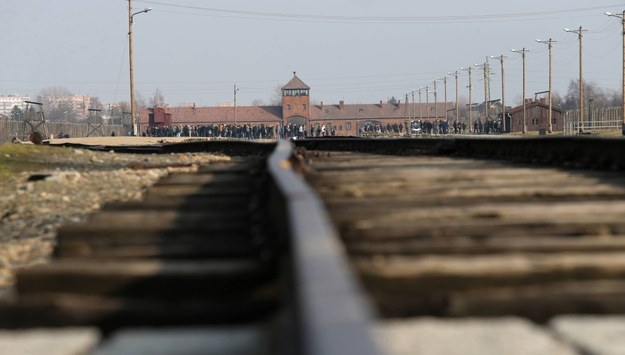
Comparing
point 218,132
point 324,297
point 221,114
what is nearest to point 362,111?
point 221,114

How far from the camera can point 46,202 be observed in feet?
27.3

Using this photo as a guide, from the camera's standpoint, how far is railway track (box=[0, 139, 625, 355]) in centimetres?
190

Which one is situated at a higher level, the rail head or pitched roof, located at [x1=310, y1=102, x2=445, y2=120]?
pitched roof, located at [x1=310, y1=102, x2=445, y2=120]

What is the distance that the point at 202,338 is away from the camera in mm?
2146

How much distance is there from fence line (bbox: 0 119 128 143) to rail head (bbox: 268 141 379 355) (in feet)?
130

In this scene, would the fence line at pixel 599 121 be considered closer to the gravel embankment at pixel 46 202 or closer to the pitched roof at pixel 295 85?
the gravel embankment at pixel 46 202

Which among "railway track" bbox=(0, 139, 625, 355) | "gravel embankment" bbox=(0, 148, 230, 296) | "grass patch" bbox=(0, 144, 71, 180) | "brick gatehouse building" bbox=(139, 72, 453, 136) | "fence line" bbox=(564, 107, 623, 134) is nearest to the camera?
"railway track" bbox=(0, 139, 625, 355)

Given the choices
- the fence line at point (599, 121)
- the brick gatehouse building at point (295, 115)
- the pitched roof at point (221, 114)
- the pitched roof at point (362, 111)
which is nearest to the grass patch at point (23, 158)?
the fence line at point (599, 121)

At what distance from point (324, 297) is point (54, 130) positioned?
57592 millimetres

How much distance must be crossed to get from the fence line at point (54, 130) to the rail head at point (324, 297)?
130 feet

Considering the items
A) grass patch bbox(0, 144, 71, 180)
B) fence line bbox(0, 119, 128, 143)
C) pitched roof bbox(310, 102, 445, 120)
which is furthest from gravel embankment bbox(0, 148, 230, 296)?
pitched roof bbox(310, 102, 445, 120)

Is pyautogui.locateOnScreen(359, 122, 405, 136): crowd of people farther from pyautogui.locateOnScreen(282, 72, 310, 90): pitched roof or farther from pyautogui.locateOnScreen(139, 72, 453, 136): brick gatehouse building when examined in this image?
pyautogui.locateOnScreen(282, 72, 310, 90): pitched roof

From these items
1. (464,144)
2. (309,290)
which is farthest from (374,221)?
(464,144)

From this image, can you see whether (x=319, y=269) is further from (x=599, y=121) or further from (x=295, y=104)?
(x=295, y=104)
